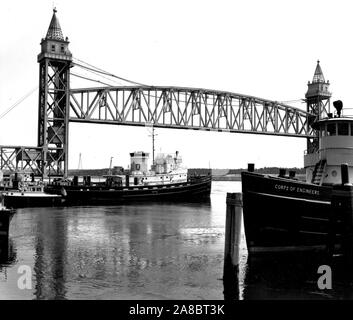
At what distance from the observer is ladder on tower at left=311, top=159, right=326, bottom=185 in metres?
22.2

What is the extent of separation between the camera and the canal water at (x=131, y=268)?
1385 centimetres

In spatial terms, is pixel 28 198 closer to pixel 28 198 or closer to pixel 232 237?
pixel 28 198

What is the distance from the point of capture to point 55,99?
78.5 m

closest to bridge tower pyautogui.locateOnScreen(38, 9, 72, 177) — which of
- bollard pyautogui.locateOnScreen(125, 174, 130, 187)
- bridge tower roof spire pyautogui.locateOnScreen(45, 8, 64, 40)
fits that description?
bridge tower roof spire pyautogui.locateOnScreen(45, 8, 64, 40)

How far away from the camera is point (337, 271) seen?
1708 centimetres

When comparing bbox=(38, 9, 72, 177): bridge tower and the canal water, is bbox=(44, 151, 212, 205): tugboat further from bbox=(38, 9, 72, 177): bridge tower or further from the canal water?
the canal water

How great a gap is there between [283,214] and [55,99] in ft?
218

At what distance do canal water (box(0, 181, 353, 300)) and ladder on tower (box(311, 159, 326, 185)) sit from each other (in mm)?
5088

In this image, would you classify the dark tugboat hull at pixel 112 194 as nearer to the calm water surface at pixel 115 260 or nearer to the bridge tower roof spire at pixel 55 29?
the calm water surface at pixel 115 260

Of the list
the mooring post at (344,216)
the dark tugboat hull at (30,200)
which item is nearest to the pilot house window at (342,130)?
the mooring post at (344,216)

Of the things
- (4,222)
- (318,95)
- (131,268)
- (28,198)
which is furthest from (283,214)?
(318,95)

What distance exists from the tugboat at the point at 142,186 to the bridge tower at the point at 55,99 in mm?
9392

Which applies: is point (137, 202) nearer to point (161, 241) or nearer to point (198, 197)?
point (198, 197)
